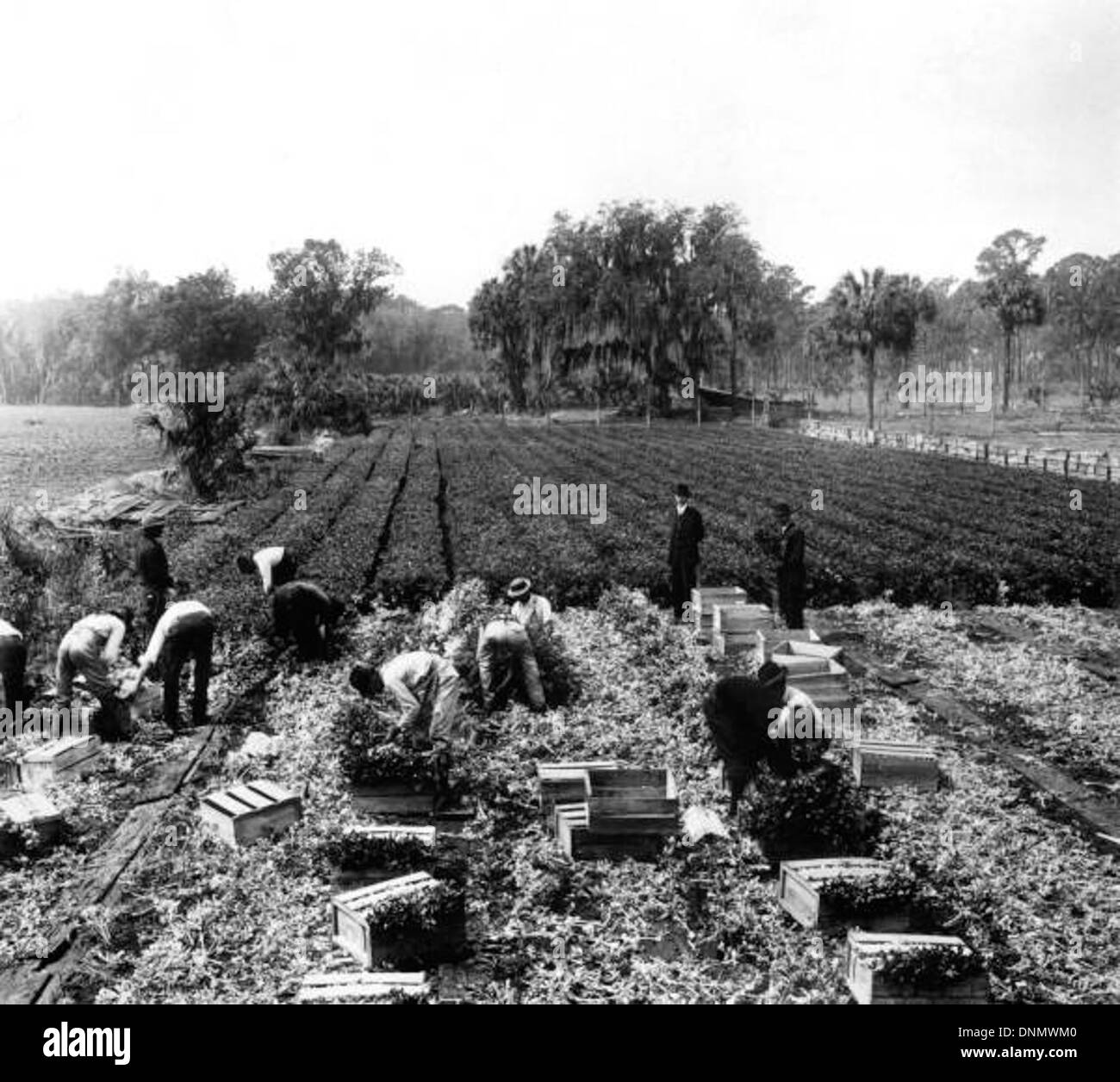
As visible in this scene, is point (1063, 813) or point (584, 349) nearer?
point (1063, 813)

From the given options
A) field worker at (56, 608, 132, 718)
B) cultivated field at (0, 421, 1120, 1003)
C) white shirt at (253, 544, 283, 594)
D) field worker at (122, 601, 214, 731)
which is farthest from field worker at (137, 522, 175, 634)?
field worker at (56, 608, 132, 718)

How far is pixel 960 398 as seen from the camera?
78.9m

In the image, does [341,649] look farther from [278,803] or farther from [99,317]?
[99,317]

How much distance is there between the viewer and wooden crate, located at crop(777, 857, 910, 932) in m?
6.50

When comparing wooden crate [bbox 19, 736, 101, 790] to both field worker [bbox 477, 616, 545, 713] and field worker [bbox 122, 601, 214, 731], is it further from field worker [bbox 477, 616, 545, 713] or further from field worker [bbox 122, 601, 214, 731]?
field worker [bbox 477, 616, 545, 713]

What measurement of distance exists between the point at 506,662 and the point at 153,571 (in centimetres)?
490

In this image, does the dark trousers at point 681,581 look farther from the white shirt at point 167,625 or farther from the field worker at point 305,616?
the white shirt at point 167,625

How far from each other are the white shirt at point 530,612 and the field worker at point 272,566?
9.28 ft

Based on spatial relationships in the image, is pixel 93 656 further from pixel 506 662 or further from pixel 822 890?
pixel 822 890

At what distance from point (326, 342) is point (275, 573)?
56625 mm


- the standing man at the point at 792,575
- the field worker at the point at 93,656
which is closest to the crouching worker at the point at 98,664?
the field worker at the point at 93,656

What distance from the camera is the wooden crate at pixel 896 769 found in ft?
29.5

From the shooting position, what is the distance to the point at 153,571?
12891 mm
